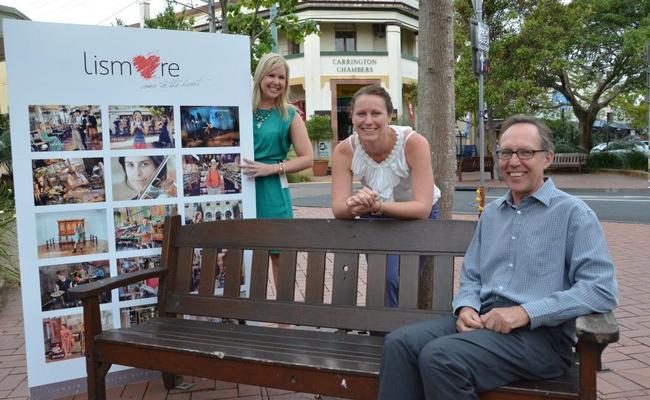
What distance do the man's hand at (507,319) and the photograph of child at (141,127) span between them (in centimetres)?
208

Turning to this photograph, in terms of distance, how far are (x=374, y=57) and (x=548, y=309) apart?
29994mm

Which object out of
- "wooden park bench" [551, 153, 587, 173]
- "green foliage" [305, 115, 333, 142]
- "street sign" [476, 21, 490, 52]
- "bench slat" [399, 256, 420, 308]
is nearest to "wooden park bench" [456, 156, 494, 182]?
"wooden park bench" [551, 153, 587, 173]

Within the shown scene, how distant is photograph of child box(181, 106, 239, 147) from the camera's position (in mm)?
3441

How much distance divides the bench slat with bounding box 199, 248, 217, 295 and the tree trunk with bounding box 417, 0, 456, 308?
1.27 m

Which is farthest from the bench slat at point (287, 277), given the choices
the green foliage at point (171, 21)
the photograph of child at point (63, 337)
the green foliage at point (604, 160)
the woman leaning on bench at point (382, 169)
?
the green foliage at point (604, 160)

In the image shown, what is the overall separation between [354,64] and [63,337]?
2888 cm

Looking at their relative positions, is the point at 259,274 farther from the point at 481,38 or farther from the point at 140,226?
the point at 481,38

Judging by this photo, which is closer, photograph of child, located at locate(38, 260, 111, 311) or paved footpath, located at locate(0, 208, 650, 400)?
photograph of child, located at locate(38, 260, 111, 311)

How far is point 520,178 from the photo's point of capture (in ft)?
7.73

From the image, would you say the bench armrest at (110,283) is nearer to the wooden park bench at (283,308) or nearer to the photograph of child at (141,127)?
the wooden park bench at (283,308)

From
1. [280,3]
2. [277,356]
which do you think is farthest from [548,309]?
[280,3]

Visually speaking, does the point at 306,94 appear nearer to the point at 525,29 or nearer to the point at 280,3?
the point at 525,29

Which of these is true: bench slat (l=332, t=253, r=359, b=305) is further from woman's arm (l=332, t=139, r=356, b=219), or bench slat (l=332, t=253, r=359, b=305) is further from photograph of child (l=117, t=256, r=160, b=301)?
photograph of child (l=117, t=256, r=160, b=301)

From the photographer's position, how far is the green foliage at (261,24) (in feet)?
32.1
